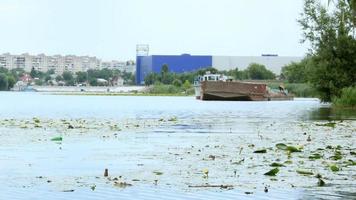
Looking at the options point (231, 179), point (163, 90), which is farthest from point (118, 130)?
point (163, 90)

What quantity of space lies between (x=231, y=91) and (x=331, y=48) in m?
34.9

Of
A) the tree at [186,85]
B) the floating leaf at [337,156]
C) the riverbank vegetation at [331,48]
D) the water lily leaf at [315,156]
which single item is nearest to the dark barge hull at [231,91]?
the riverbank vegetation at [331,48]

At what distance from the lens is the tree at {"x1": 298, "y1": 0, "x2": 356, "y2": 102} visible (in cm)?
7712

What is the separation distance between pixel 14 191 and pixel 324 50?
6579 cm

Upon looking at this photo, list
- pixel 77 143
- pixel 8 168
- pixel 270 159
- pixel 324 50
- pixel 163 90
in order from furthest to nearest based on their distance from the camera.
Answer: pixel 163 90
pixel 324 50
pixel 77 143
pixel 270 159
pixel 8 168

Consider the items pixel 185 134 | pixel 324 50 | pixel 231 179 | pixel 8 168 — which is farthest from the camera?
pixel 324 50

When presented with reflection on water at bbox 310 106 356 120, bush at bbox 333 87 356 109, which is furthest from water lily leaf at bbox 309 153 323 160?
bush at bbox 333 87 356 109

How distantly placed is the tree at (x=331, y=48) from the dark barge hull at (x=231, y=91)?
102ft

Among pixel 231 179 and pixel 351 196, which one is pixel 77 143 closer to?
pixel 231 179

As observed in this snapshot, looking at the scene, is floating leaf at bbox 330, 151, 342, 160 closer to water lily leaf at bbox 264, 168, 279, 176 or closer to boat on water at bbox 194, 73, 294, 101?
water lily leaf at bbox 264, 168, 279, 176

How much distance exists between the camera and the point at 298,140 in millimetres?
28750

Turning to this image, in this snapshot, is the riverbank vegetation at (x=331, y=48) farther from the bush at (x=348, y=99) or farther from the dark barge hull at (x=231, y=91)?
the dark barge hull at (x=231, y=91)

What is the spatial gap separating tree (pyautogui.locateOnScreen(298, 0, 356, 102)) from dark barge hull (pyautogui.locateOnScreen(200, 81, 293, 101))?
31241mm

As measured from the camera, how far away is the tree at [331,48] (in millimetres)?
77125
